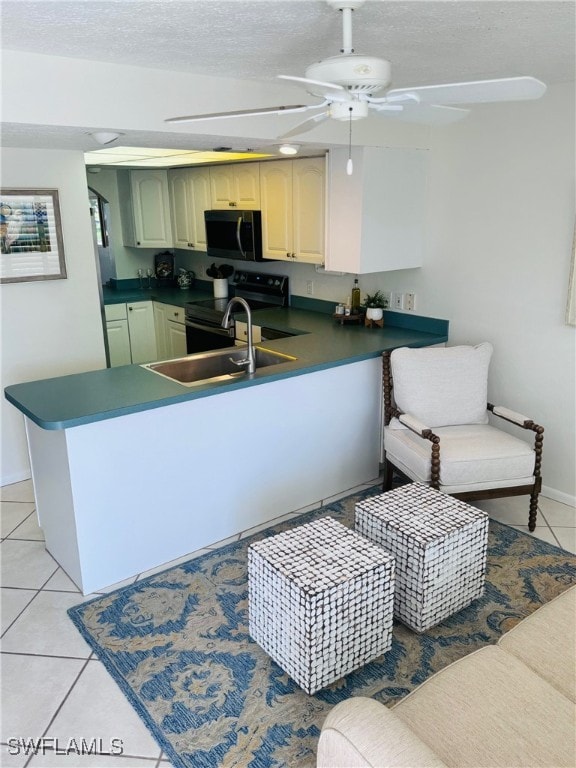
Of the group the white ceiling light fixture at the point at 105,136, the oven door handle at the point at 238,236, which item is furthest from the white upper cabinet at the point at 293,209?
the white ceiling light fixture at the point at 105,136

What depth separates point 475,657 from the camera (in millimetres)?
1747

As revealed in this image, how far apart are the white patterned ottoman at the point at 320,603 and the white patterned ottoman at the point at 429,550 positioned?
5.6 inches

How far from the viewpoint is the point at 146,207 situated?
5648 millimetres

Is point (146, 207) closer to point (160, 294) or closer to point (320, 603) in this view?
point (160, 294)

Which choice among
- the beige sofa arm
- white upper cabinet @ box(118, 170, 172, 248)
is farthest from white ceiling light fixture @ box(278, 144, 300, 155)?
the beige sofa arm

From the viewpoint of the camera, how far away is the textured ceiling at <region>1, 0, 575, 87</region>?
1.75 m

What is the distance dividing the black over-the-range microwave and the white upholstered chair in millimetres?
1617

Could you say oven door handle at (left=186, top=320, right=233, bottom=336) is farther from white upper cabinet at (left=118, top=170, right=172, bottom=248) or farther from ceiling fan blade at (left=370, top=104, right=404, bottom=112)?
ceiling fan blade at (left=370, top=104, right=404, bottom=112)

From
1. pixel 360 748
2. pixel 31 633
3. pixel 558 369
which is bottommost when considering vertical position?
pixel 31 633

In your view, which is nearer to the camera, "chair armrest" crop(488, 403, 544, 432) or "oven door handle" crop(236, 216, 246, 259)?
"chair armrest" crop(488, 403, 544, 432)

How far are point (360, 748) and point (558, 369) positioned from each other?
2.65 metres

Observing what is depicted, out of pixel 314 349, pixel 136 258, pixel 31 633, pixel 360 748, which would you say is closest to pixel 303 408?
pixel 314 349

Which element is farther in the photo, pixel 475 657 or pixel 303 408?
pixel 303 408

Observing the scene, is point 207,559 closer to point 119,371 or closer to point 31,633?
point 31,633
